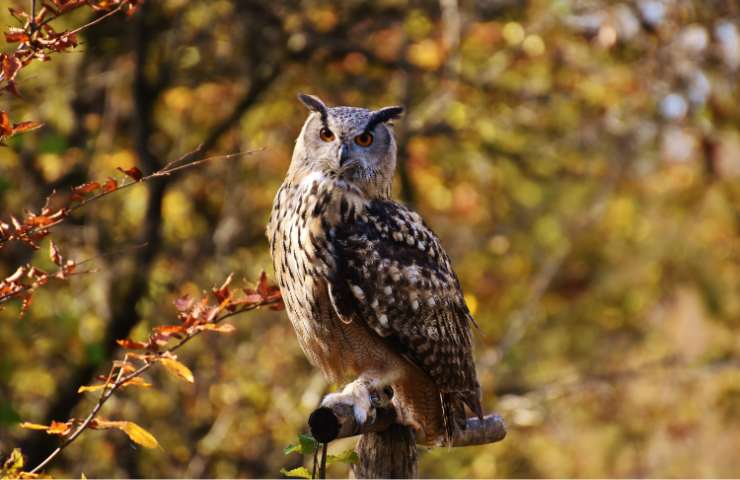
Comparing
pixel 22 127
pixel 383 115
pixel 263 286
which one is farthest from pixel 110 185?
pixel 383 115

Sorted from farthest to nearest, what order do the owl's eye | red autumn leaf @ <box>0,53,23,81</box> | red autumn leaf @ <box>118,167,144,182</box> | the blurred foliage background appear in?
the blurred foliage background, the owl's eye, red autumn leaf @ <box>118,167,144,182</box>, red autumn leaf @ <box>0,53,23,81</box>

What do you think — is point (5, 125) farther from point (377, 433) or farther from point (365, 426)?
point (377, 433)

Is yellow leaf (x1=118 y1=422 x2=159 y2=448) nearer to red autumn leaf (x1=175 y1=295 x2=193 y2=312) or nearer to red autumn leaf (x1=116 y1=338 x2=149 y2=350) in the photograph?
red autumn leaf (x1=116 y1=338 x2=149 y2=350)

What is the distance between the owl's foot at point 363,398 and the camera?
99.2 inches

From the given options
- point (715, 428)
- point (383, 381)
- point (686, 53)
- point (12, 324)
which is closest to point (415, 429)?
point (383, 381)

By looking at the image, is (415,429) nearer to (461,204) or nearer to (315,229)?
(315,229)

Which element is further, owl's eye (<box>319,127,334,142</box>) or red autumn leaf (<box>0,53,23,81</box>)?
owl's eye (<box>319,127,334,142</box>)

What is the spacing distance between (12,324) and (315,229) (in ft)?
6.97

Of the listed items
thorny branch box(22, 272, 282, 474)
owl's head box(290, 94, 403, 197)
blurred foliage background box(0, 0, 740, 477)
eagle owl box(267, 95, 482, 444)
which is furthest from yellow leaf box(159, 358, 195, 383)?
blurred foliage background box(0, 0, 740, 477)

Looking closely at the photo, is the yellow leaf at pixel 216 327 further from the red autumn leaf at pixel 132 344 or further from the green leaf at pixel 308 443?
the green leaf at pixel 308 443

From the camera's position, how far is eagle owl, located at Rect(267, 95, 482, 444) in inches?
123

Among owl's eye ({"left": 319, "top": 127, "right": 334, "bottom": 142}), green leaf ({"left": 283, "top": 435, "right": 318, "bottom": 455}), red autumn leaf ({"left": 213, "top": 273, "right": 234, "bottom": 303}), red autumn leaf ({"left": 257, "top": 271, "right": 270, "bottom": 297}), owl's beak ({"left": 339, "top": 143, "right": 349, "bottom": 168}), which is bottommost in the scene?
green leaf ({"left": 283, "top": 435, "right": 318, "bottom": 455})

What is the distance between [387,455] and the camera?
2789mm

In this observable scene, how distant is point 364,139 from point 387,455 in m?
1.08
